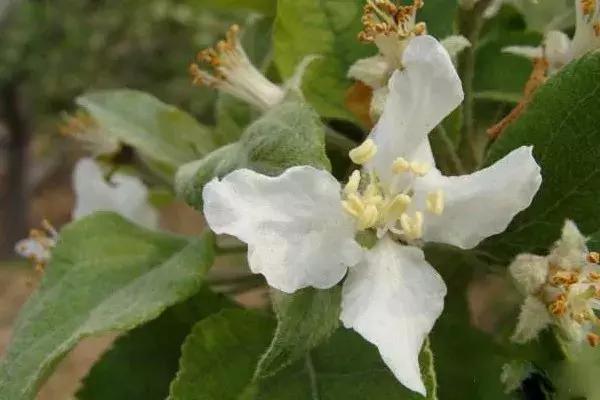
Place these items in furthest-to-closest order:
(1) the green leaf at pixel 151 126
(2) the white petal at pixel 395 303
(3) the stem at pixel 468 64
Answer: (1) the green leaf at pixel 151 126, (3) the stem at pixel 468 64, (2) the white petal at pixel 395 303

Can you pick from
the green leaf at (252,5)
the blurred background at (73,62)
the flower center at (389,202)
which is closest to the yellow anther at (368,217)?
the flower center at (389,202)

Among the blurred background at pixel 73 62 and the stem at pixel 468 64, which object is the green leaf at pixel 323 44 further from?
the blurred background at pixel 73 62

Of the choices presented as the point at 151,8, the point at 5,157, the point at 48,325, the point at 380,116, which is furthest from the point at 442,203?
the point at 5,157

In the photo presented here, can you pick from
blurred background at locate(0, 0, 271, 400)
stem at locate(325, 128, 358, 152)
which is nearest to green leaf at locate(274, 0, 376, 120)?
stem at locate(325, 128, 358, 152)

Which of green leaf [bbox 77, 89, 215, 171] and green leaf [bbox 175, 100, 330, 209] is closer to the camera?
green leaf [bbox 175, 100, 330, 209]

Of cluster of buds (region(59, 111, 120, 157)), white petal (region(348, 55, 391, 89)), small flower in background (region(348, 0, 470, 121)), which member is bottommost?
cluster of buds (region(59, 111, 120, 157))

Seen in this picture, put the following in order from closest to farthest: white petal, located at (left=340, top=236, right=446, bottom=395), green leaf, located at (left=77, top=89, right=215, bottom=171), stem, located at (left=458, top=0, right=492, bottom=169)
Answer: white petal, located at (left=340, top=236, right=446, bottom=395) < stem, located at (left=458, top=0, right=492, bottom=169) < green leaf, located at (left=77, top=89, right=215, bottom=171)

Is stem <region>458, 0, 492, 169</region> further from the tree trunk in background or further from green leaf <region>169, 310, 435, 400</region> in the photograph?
the tree trunk in background
